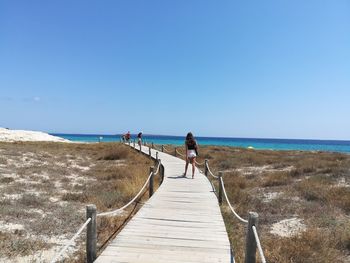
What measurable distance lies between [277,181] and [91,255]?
12.7 m

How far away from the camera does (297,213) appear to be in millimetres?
11625

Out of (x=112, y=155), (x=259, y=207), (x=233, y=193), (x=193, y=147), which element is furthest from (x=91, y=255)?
(x=112, y=155)

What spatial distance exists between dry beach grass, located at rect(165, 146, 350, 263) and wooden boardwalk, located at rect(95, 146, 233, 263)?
0.65 meters

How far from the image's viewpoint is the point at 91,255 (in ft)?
19.3

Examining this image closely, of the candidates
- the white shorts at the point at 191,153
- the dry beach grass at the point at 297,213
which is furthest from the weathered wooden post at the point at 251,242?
the white shorts at the point at 191,153

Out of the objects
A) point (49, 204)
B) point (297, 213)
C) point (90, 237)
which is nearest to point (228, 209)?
point (297, 213)

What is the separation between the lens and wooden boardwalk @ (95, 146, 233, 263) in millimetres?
5945

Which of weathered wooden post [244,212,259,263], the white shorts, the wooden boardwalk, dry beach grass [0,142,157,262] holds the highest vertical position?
the white shorts

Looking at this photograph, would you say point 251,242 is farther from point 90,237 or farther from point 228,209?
point 228,209

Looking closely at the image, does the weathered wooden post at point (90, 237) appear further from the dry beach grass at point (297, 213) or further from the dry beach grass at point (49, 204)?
the dry beach grass at point (297, 213)

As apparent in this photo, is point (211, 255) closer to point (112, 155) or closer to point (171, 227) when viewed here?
point (171, 227)

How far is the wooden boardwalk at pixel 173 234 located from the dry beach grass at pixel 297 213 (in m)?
0.65

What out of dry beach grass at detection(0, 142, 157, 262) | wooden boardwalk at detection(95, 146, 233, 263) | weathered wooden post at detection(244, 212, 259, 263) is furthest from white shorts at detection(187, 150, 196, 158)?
weathered wooden post at detection(244, 212, 259, 263)

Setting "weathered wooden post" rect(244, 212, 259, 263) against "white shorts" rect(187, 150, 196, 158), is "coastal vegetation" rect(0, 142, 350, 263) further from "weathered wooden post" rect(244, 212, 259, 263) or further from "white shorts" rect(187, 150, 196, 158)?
"white shorts" rect(187, 150, 196, 158)
